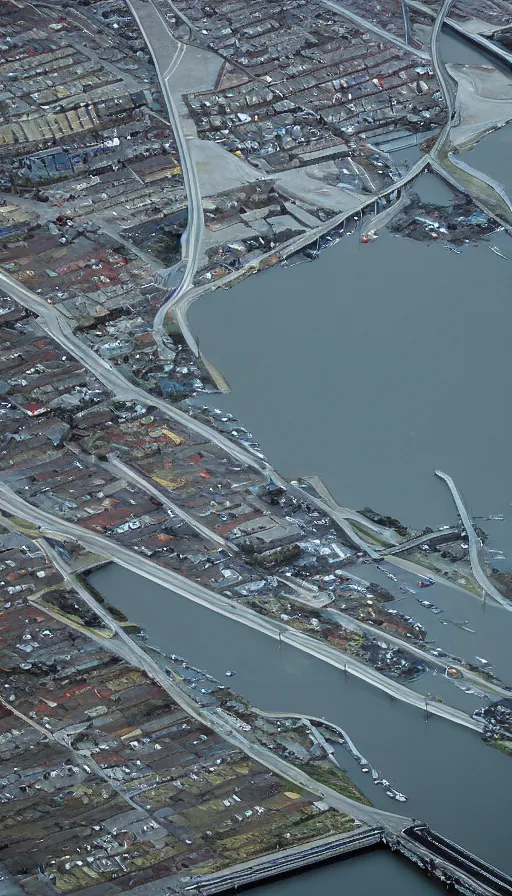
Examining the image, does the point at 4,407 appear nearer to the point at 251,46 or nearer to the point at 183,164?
the point at 183,164

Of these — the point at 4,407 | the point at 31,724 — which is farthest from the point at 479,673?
the point at 4,407

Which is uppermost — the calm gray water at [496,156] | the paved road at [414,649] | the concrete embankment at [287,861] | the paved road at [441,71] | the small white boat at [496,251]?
the paved road at [441,71]

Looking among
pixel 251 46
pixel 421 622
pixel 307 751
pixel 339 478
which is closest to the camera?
pixel 307 751

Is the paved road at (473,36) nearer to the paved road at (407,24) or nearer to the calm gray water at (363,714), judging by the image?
the paved road at (407,24)

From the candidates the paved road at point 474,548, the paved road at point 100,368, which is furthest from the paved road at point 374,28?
the paved road at point 474,548

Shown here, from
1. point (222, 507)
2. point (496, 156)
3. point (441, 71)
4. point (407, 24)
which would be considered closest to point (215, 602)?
point (222, 507)

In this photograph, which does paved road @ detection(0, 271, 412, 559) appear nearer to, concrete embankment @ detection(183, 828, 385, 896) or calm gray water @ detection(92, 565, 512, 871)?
calm gray water @ detection(92, 565, 512, 871)

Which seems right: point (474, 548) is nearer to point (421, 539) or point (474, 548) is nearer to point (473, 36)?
point (421, 539)

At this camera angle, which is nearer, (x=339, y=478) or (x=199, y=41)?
(x=339, y=478)
